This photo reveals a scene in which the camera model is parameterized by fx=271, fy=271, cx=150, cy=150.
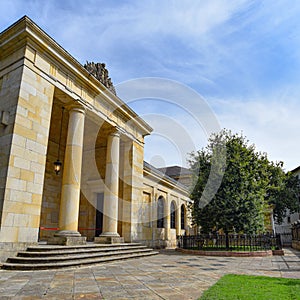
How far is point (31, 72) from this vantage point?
934 centimetres

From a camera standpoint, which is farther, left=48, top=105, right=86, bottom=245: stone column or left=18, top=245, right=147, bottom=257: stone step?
left=48, top=105, right=86, bottom=245: stone column

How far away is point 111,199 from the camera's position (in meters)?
13.4

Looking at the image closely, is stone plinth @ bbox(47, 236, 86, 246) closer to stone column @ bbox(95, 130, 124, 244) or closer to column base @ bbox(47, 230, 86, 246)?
column base @ bbox(47, 230, 86, 246)

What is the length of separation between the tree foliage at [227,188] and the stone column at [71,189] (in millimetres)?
7390

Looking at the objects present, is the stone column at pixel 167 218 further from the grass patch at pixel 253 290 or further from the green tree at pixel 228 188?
the grass patch at pixel 253 290

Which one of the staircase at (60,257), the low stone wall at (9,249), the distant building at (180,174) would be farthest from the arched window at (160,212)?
the low stone wall at (9,249)

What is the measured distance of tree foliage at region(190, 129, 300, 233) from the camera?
555 inches

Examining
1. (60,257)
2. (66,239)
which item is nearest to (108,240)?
(66,239)

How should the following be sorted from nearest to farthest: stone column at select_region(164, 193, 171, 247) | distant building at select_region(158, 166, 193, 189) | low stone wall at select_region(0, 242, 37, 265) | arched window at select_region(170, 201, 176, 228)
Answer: low stone wall at select_region(0, 242, 37, 265) → stone column at select_region(164, 193, 171, 247) → arched window at select_region(170, 201, 176, 228) → distant building at select_region(158, 166, 193, 189)

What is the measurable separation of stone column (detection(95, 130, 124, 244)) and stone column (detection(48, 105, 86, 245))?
2.74 m

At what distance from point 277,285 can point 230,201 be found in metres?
8.95

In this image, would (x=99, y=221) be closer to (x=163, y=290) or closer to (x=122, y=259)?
(x=122, y=259)

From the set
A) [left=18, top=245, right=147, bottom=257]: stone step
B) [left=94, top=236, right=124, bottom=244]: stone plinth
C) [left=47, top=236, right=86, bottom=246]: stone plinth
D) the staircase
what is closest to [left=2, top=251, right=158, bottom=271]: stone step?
the staircase

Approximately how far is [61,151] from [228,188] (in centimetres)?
974
